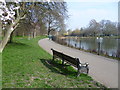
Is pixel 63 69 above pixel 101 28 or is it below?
below

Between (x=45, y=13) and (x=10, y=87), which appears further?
(x=45, y=13)

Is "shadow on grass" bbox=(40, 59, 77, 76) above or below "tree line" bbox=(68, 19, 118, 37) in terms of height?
below

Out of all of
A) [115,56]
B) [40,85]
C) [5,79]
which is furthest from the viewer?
[115,56]

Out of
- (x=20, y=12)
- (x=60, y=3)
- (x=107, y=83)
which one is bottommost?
(x=107, y=83)

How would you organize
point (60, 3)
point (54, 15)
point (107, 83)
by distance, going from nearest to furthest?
point (107, 83) < point (60, 3) < point (54, 15)

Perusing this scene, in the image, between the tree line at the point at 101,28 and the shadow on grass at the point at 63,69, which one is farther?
the tree line at the point at 101,28

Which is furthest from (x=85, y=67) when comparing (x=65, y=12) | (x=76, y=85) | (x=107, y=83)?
(x=65, y=12)

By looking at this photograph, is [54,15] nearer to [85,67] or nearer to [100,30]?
[85,67]

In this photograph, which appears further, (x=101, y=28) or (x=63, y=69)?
(x=101, y=28)

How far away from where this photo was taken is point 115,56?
12.7 metres

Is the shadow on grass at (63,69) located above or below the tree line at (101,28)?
below

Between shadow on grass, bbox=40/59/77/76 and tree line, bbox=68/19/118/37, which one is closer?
shadow on grass, bbox=40/59/77/76

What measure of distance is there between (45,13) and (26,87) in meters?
11.5

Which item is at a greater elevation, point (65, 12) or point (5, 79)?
point (65, 12)
